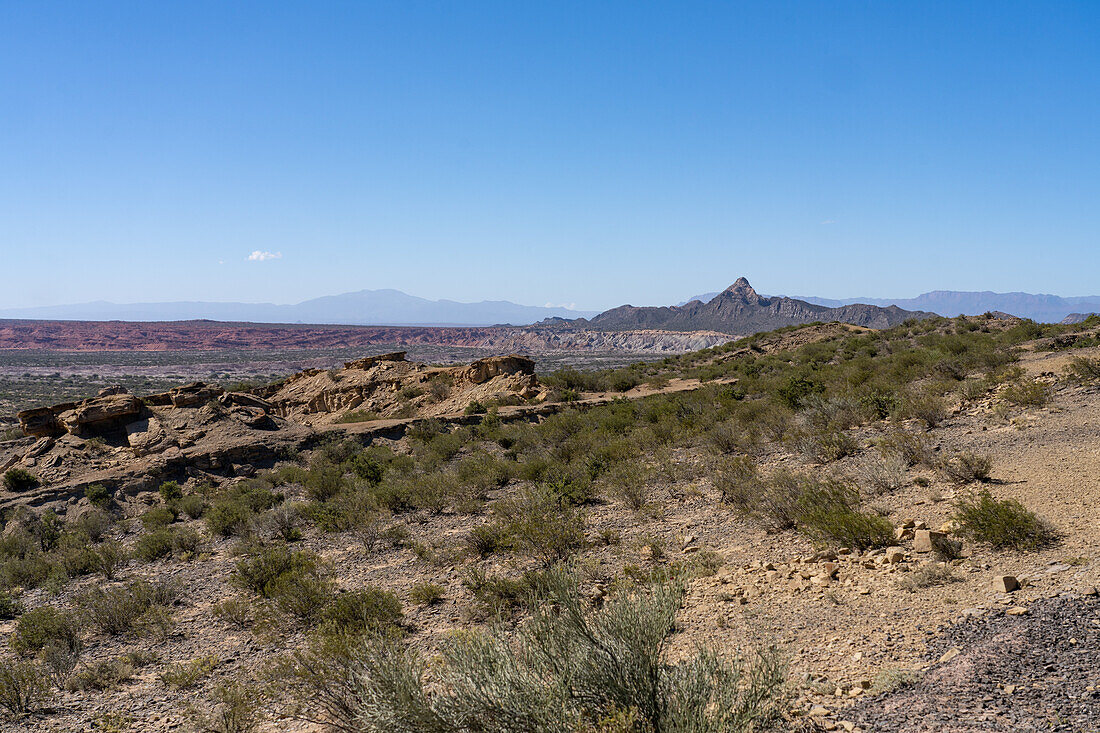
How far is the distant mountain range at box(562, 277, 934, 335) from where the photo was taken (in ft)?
362

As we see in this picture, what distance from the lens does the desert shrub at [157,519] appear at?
13.1 m

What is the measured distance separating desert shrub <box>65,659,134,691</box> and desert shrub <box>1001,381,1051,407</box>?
1591cm

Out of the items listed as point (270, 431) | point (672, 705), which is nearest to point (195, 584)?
point (672, 705)

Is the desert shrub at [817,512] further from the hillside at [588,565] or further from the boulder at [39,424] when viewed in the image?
the boulder at [39,424]

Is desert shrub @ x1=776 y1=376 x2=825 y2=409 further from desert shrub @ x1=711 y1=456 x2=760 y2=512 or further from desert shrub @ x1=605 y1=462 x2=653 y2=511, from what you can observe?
desert shrub @ x1=605 y1=462 x2=653 y2=511

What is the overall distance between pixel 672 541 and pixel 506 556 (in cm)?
260

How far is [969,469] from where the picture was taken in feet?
26.9

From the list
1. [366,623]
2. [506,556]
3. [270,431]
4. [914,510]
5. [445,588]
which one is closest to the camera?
[366,623]

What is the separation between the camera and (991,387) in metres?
13.3

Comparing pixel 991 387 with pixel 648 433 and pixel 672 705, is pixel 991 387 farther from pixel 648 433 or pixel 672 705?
pixel 672 705

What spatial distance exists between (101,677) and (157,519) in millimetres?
7963

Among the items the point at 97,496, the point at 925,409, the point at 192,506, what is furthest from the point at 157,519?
the point at 925,409

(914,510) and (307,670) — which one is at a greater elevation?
(914,510)

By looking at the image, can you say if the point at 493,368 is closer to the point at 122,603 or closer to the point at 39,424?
Result: the point at 39,424
